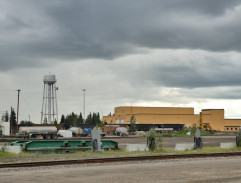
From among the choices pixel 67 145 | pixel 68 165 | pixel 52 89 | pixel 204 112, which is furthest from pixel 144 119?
pixel 68 165

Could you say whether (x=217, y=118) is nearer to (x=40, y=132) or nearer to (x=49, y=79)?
(x=49, y=79)

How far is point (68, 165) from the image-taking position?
61.5 feet

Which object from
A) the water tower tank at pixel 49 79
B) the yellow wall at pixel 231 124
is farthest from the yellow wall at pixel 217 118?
the water tower tank at pixel 49 79

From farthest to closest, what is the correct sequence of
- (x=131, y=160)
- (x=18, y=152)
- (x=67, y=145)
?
1. (x=67, y=145)
2. (x=18, y=152)
3. (x=131, y=160)

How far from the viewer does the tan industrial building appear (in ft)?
501

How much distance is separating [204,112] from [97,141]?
136095 mm

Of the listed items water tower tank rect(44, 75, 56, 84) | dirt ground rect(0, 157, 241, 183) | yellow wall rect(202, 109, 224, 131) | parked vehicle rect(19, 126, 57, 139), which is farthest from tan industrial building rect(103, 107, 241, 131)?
dirt ground rect(0, 157, 241, 183)

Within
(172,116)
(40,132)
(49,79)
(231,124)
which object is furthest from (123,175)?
(231,124)

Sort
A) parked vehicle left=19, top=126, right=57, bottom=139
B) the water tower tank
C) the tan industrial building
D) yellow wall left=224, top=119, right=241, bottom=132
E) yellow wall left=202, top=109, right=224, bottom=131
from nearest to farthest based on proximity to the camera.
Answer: parked vehicle left=19, top=126, right=57, bottom=139 → the water tower tank → the tan industrial building → yellow wall left=202, top=109, right=224, bottom=131 → yellow wall left=224, top=119, right=241, bottom=132

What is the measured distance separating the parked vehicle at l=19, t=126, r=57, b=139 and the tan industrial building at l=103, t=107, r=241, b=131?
256 feet

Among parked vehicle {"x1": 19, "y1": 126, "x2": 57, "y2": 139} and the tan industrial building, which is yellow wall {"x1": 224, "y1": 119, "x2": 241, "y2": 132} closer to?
the tan industrial building

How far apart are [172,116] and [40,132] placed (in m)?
92.8

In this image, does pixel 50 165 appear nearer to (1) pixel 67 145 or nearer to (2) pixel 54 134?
(1) pixel 67 145

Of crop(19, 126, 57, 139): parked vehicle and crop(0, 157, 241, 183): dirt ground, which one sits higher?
crop(0, 157, 241, 183): dirt ground
